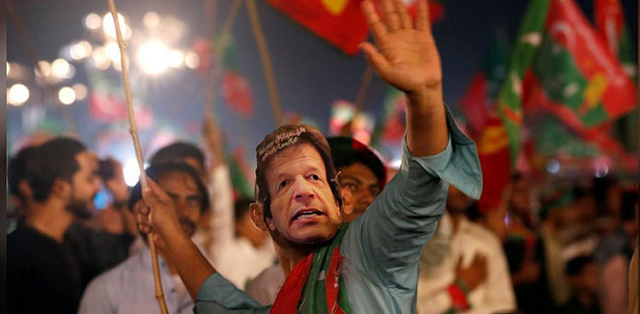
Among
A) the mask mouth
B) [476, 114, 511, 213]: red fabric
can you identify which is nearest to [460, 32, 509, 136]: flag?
[476, 114, 511, 213]: red fabric

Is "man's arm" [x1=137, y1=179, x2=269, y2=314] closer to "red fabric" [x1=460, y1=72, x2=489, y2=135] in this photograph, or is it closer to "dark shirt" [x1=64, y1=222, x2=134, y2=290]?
"dark shirt" [x1=64, y1=222, x2=134, y2=290]

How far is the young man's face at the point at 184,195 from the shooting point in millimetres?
3270

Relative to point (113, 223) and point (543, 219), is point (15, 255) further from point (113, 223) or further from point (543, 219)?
point (543, 219)

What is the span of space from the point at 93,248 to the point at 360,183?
7.06 ft

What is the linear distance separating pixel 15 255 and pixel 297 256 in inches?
71.8

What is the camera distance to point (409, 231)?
210cm

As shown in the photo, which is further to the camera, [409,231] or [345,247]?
[345,247]

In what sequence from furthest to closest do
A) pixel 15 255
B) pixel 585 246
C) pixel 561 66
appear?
pixel 561 66, pixel 585 246, pixel 15 255

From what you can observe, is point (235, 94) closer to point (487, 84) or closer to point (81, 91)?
point (487, 84)

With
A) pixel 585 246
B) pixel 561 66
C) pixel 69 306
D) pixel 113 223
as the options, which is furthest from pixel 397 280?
pixel 561 66

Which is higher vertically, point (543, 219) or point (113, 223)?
point (113, 223)

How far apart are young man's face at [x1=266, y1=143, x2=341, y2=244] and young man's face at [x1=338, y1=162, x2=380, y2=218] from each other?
687 millimetres

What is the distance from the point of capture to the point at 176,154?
3525 mm

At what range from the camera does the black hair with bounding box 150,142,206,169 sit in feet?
11.2
